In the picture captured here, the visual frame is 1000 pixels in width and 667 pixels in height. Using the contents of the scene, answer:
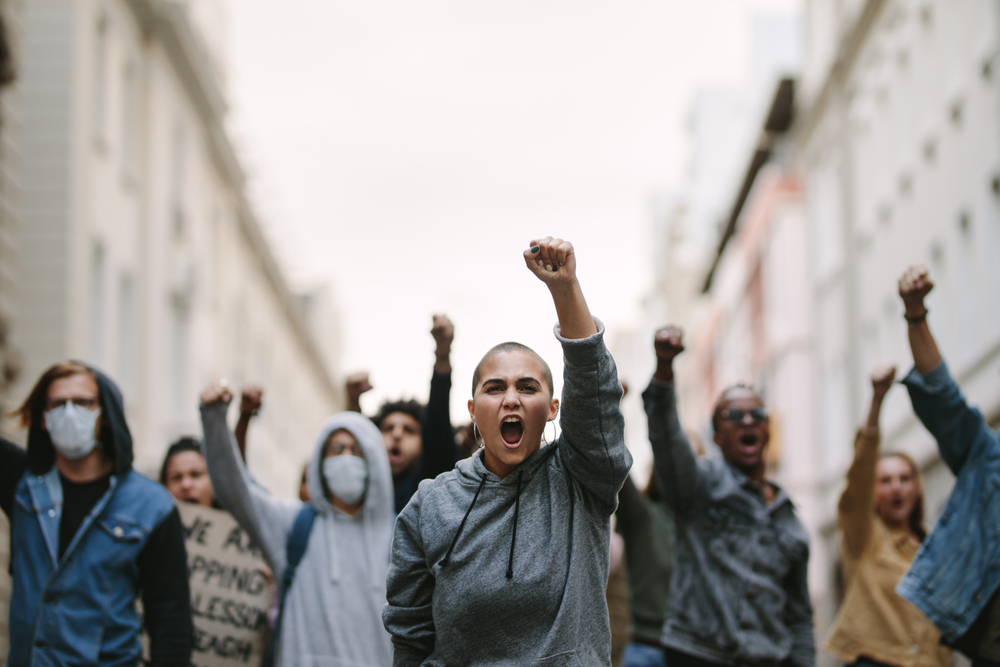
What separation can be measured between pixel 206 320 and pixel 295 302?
22632 mm

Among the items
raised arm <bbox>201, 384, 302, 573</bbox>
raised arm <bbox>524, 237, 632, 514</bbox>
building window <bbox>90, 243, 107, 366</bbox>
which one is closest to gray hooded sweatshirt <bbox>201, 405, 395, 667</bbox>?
raised arm <bbox>201, 384, 302, 573</bbox>

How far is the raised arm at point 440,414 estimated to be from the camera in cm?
645

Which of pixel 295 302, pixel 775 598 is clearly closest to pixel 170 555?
pixel 775 598

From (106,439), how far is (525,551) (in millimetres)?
2548

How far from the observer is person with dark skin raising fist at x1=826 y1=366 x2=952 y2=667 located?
7.55 meters

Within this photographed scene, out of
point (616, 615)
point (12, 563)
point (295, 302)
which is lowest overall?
point (616, 615)

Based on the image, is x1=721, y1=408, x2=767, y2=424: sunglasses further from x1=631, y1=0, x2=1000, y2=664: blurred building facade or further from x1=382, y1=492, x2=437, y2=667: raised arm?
x1=631, y1=0, x2=1000, y2=664: blurred building facade

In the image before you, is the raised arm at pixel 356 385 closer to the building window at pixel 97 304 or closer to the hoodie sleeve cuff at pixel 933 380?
the hoodie sleeve cuff at pixel 933 380

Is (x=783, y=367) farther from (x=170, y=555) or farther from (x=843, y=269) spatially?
(x=170, y=555)

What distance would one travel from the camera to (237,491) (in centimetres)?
668

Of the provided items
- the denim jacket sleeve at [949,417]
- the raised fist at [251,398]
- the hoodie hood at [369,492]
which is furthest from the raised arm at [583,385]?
the raised fist at [251,398]

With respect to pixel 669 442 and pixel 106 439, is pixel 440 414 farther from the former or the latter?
pixel 106 439

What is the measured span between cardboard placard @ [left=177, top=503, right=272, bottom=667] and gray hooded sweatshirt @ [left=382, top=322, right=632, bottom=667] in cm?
288

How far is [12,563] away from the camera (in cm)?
603
